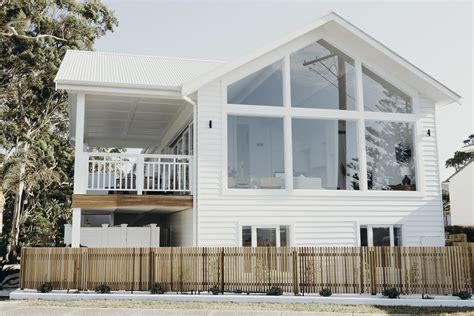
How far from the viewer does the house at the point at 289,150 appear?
13.4 meters

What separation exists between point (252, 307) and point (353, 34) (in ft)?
29.3

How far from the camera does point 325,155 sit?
14195 millimetres

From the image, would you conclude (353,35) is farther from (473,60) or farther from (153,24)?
(153,24)

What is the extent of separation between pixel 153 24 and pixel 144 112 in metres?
4.97

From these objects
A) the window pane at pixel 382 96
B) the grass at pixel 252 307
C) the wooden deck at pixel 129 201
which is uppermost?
the window pane at pixel 382 96

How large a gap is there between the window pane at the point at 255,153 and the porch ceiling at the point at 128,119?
2257 mm

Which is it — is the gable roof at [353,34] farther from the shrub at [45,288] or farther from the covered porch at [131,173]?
the shrub at [45,288]

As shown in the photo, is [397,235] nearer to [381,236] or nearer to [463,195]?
[381,236]

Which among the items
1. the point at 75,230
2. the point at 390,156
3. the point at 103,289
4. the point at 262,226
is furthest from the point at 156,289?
the point at 390,156

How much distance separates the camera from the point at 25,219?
33312mm

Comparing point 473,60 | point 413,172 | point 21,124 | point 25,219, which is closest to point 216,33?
point 413,172

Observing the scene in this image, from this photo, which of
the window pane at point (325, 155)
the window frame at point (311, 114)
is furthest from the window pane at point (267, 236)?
the window pane at point (325, 155)

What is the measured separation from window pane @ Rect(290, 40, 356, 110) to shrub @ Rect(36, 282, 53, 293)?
337 inches

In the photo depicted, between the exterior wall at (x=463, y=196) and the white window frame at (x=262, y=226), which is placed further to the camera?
the exterior wall at (x=463, y=196)
